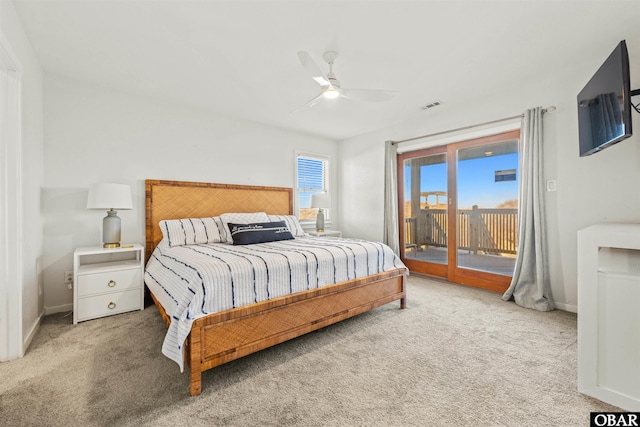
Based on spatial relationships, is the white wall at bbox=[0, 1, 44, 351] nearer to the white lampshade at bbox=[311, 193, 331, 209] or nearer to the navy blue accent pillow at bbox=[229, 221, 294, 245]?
the navy blue accent pillow at bbox=[229, 221, 294, 245]

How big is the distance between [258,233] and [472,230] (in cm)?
294

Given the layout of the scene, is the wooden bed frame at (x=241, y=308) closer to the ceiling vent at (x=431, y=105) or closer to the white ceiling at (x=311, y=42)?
the white ceiling at (x=311, y=42)

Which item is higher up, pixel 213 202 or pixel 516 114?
pixel 516 114

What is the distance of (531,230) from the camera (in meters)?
3.13

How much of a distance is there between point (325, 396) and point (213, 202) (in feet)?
10.1

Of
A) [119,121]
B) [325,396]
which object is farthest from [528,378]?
[119,121]

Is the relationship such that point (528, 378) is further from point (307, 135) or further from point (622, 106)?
point (307, 135)

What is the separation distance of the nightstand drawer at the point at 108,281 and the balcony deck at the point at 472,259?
3880 mm

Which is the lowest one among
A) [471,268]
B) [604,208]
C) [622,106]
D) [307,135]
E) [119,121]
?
[471,268]

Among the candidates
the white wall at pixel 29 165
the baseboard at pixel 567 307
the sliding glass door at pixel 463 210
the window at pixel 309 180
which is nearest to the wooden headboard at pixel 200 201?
the window at pixel 309 180

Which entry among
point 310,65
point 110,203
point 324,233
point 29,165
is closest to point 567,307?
point 324,233

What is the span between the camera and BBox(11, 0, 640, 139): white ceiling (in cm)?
201

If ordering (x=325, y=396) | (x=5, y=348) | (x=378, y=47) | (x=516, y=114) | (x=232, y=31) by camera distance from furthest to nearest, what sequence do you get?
(x=516, y=114) < (x=378, y=47) < (x=232, y=31) < (x=5, y=348) < (x=325, y=396)

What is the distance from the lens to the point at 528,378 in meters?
1.79
